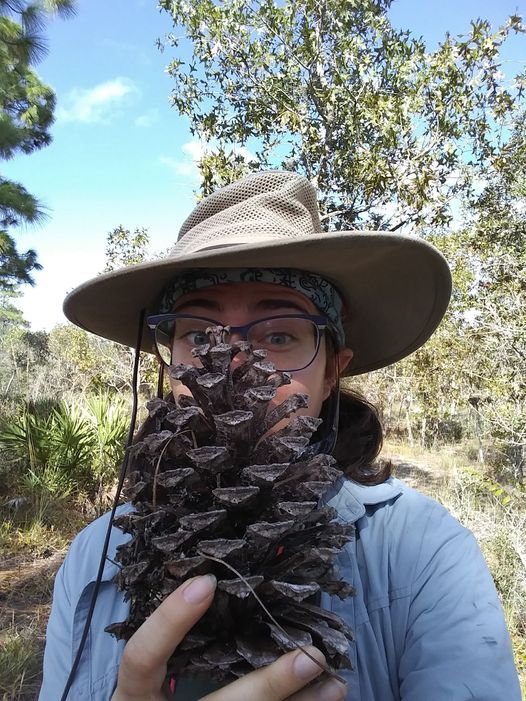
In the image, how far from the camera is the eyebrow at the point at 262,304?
4.50ft

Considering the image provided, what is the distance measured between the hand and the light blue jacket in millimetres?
376

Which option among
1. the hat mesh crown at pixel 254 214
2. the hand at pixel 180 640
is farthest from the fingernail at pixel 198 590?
the hat mesh crown at pixel 254 214

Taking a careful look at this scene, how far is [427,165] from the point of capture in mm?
6254

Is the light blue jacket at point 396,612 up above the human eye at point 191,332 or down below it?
below

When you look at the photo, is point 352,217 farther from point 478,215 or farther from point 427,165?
point 478,215

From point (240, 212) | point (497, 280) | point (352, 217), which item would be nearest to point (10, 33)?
point (352, 217)

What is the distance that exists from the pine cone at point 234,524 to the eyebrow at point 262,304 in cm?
49

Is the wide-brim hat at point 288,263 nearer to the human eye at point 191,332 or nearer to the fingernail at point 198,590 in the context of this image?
the human eye at point 191,332

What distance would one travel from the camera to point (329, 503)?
140 cm

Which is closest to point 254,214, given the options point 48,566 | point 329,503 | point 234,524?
point 329,503

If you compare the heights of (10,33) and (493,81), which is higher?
(10,33)

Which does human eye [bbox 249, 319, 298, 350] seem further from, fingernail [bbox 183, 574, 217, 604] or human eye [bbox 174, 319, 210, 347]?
fingernail [bbox 183, 574, 217, 604]

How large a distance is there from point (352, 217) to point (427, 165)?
1.19 m

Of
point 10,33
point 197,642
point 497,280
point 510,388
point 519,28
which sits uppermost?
point 10,33
